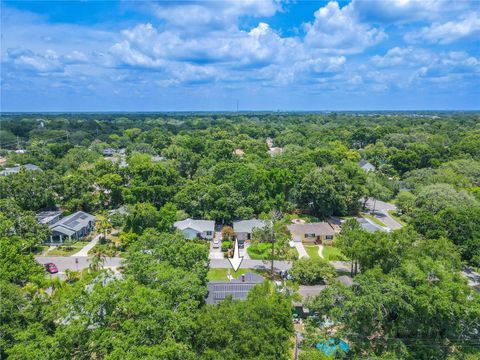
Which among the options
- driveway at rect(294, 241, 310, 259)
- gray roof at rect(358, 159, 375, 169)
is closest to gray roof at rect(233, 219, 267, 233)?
driveway at rect(294, 241, 310, 259)

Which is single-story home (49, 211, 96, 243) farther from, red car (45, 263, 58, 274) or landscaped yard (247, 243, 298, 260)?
landscaped yard (247, 243, 298, 260)

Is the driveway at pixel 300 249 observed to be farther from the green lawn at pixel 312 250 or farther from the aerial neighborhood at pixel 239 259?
the aerial neighborhood at pixel 239 259

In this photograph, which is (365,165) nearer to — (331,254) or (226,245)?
(331,254)

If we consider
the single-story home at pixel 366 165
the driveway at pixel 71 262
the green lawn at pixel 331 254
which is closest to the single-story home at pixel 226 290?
the green lawn at pixel 331 254

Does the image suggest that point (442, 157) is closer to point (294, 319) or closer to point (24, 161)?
point (294, 319)

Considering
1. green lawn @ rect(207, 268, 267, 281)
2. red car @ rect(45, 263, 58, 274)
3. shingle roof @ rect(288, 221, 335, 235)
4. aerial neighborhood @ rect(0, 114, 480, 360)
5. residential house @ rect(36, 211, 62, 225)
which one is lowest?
green lawn @ rect(207, 268, 267, 281)
